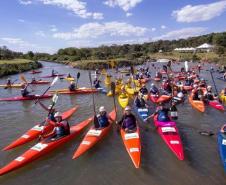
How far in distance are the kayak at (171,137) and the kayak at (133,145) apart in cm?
113

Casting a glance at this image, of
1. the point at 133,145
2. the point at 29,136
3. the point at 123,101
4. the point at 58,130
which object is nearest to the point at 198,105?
the point at 123,101

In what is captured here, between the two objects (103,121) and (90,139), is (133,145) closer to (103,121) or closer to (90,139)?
(90,139)

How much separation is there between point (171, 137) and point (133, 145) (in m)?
1.67

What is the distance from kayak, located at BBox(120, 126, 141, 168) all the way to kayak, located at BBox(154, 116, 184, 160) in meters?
1.13

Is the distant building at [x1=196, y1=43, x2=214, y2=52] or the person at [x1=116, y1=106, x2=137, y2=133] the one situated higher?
the distant building at [x1=196, y1=43, x2=214, y2=52]

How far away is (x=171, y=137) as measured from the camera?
407 inches

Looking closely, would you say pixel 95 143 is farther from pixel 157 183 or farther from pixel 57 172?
pixel 157 183

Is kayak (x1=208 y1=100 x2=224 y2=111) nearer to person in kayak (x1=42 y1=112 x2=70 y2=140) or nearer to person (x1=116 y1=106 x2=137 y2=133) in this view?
person (x1=116 y1=106 x2=137 y2=133)

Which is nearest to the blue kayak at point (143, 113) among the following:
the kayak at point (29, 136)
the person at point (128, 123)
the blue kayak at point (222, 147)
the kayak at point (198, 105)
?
the person at point (128, 123)

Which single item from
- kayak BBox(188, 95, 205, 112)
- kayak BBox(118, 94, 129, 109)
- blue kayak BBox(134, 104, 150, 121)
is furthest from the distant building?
blue kayak BBox(134, 104, 150, 121)

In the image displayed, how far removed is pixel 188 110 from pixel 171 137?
266 inches

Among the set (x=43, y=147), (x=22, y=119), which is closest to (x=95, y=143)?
(x=43, y=147)

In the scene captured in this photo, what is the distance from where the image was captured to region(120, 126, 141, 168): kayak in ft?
29.3

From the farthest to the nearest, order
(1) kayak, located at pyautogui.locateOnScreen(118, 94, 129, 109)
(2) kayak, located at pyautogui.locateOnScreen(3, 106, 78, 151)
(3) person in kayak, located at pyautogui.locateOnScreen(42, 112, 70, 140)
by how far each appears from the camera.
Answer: (1) kayak, located at pyautogui.locateOnScreen(118, 94, 129, 109) → (2) kayak, located at pyautogui.locateOnScreen(3, 106, 78, 151) → (3) person in kayak, located at pyautogui.locateOnScreen(42, 112, 70, 140)
